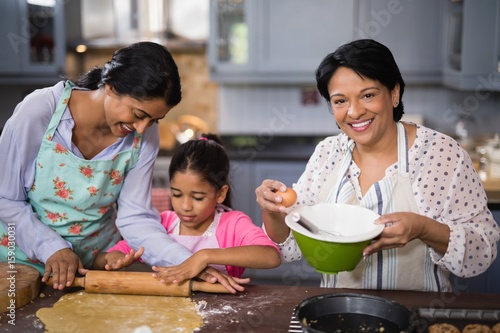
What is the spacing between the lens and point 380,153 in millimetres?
1871

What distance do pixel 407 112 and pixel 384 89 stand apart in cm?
251

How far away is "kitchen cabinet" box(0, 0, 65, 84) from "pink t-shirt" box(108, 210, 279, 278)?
7.85ft

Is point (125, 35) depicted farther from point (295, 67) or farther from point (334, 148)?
point (334, 148)

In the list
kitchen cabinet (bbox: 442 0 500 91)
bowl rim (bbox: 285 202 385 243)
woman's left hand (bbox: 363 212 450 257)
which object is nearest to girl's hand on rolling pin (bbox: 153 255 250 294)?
bowl rim (bbox: 285 202 385 243)

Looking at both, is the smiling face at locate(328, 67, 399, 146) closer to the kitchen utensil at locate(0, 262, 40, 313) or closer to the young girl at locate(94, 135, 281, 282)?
the young girl at locate(94, 135, 281, 282)

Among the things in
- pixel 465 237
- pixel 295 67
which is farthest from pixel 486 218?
pixel 295 67

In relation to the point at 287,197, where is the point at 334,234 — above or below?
below

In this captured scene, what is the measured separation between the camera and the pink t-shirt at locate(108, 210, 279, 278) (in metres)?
1.96

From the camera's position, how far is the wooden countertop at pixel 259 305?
1520mm

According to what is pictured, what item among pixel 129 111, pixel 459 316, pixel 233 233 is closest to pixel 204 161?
pixel 233 233

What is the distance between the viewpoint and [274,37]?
13.1 feet

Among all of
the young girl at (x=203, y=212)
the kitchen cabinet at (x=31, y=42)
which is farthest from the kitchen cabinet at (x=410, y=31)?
the young girl at (x=203, y=212)

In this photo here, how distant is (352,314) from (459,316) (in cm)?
24

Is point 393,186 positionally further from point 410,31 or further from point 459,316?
point 410,31
